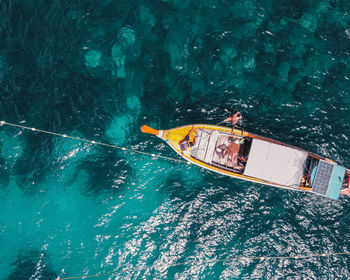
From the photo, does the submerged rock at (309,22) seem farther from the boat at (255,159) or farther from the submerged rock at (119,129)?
the submerged rock at (119,129)

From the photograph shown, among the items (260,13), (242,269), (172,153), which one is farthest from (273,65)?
(242,269)

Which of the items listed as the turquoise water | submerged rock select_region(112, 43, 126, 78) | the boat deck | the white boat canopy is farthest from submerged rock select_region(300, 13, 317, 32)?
submerged rock select_region(112, 43, 126, 78)

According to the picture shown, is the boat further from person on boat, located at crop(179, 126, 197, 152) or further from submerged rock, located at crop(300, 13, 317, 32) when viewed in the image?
submerged rock, located at crop(300, 13, 317, 32)

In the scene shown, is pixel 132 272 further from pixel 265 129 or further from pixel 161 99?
pixel 265 129

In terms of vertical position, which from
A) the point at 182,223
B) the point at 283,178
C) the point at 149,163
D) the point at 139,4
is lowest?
the point at 182,223

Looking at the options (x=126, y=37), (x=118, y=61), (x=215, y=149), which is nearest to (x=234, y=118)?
(x=215, y=149)

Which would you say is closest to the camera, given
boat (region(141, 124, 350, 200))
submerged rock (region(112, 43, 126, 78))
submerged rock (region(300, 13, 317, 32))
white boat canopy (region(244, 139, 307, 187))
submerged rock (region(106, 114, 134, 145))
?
boat (region(141, 124, 350, 200))
